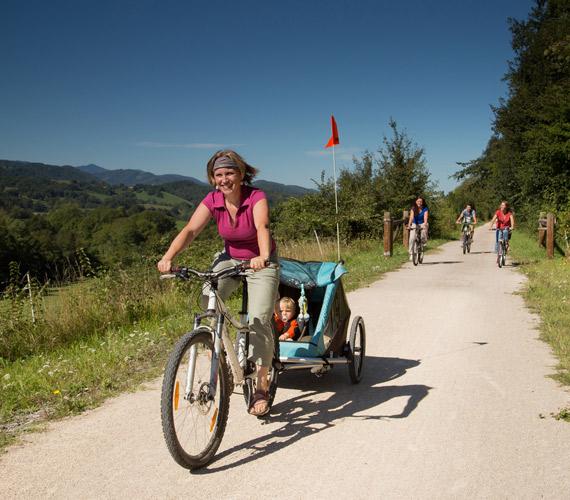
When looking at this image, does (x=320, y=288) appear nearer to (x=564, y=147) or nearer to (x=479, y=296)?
(x=479, y=296)

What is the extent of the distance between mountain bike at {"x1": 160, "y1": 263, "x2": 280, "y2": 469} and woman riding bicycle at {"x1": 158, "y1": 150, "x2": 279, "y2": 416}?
0.64 ft

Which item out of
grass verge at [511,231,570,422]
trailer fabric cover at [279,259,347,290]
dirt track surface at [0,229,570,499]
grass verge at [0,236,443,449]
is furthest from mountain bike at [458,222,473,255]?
trailer fabric cover at [279,259,347,290]

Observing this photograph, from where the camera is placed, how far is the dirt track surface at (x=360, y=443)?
3.15m

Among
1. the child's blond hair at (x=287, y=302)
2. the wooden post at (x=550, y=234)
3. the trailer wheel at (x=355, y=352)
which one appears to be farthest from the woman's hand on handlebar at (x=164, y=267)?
the wooden post at (x=550, y=234)

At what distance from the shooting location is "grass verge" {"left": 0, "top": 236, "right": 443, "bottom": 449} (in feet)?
14.9

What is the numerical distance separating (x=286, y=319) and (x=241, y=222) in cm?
163

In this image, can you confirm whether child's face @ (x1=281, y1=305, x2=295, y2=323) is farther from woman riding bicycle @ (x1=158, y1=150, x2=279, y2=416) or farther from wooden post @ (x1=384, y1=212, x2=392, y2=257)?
wooden post @ (x1=384, y1=212, x2=392, y2=257)

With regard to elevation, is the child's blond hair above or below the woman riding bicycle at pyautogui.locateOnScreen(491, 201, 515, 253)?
below

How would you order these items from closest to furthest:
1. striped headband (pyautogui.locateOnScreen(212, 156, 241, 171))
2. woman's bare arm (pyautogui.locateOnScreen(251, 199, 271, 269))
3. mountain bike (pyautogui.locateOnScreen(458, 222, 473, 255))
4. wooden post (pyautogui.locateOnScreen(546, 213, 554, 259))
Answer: woman's bare arm (pyautogui.locateOnScreen(251, 199, 271, 269)) < striped headband (pyautogui.locateOnScreen(212, 156, 241, 171)) < wooden post (pyautogui.locateOnScreen(546, 213, 554, 259)) < mountain bike (pyautogui.locateOnScreen(458, 222, 473, 255))

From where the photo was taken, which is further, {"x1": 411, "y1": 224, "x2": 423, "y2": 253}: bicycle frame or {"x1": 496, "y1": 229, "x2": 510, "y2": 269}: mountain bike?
{"x1": 411, "y1": 224, "x2": 423, "y2": 253}: bicycle frame

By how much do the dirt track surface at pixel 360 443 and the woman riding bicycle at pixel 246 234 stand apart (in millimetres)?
583

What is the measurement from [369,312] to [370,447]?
5.37 meters

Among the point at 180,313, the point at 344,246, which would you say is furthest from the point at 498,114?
the point at 180,313

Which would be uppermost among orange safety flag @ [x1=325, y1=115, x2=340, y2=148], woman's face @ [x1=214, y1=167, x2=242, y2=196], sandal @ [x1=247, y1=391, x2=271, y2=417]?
orange safety flag @ [x1=325, y1=115, x2=340, y2=148]
